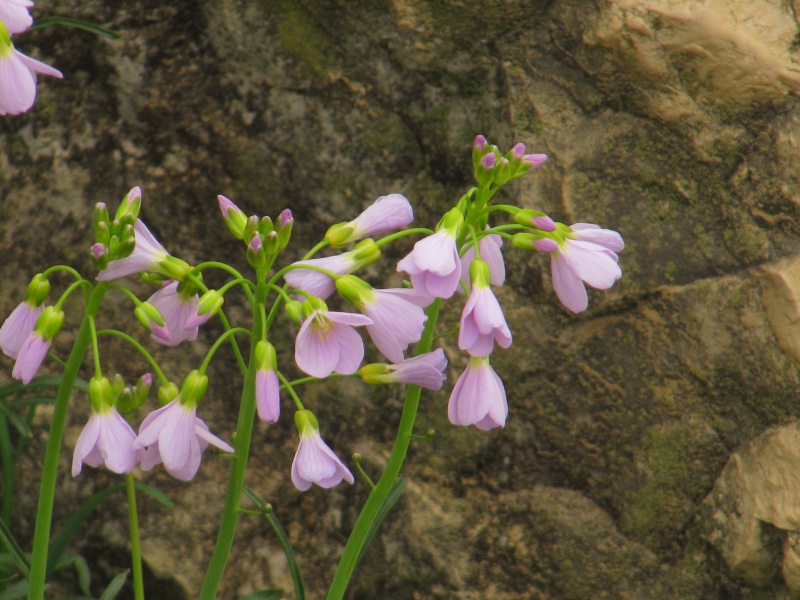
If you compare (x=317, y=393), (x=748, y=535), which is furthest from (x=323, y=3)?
(x=748, y=535)

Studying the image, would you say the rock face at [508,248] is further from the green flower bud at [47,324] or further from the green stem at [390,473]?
the green flower bud at [47,324]

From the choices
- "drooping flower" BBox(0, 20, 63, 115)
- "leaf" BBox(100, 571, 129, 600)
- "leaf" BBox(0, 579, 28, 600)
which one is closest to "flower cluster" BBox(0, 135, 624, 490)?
"drooping flower" BBox(0, 20, 63, 115)

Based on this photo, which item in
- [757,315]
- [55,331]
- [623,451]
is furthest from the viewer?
[623,451]

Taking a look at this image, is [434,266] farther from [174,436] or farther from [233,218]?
[174,436]

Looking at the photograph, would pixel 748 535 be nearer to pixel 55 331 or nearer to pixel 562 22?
pixel 562 22

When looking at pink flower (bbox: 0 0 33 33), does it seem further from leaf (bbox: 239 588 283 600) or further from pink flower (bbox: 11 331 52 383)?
leaf (bbox: 239 588 283 600)
